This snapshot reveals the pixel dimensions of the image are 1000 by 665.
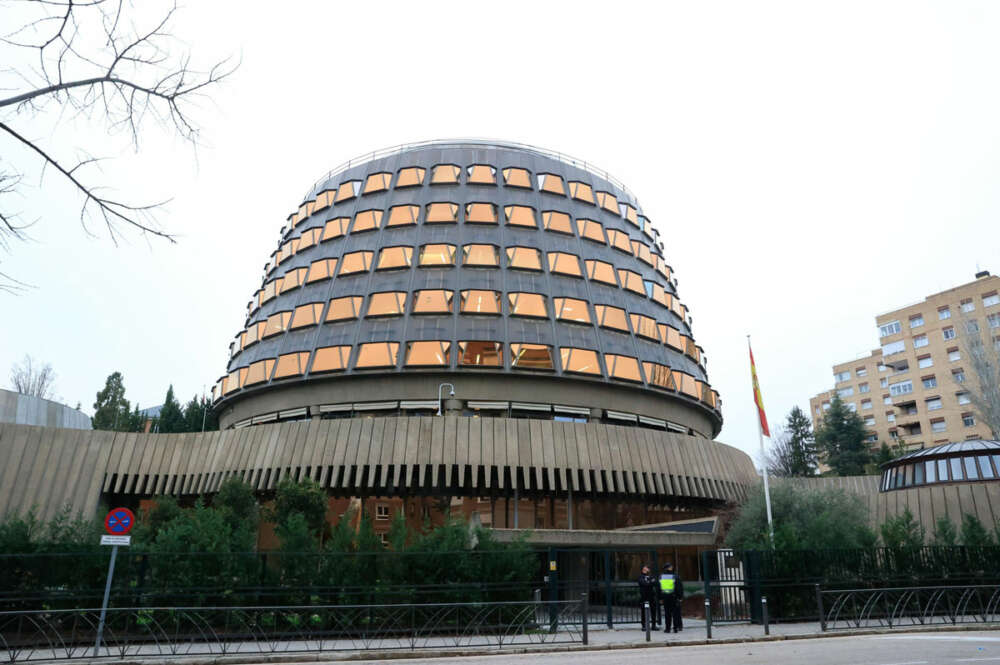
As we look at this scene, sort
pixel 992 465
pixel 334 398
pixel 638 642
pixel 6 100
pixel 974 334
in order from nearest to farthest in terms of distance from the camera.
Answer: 1. pixel 6 100
2. pixel 638 642
3. pixel 992 465
4. pixel 334 398
5. pixel 974 334

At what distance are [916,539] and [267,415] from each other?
33.1 meters

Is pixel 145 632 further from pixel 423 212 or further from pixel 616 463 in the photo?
pixel 423 212

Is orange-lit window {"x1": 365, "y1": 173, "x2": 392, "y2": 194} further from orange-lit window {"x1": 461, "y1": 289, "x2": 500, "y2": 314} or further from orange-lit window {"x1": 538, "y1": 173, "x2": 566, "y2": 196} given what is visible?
orange-lit window {"x1": 461, "y1": 289, "x2": 500, "y2": 314}

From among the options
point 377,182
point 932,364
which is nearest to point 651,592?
point 377,182

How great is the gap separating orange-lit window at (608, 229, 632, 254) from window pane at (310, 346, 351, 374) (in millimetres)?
19704

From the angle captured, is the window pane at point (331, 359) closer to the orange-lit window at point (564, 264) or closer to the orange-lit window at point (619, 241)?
the orange-lit window at point (564, 264)

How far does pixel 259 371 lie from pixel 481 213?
55.3 feet

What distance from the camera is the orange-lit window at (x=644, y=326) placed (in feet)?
140

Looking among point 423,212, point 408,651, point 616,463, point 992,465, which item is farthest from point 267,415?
point 992,465

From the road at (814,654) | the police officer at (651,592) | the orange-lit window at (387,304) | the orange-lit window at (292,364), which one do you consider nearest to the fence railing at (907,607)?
the road at (814,654)

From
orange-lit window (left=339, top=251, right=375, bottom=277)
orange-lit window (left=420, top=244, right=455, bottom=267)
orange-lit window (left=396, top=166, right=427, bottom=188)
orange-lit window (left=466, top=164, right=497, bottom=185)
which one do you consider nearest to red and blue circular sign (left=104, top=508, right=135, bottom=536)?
orange-lit window (left=420, top=244, right=455, bottom=267)

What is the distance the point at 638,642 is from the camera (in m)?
17.1

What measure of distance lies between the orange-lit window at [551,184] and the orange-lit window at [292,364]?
1945cm

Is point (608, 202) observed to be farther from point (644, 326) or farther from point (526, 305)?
point (526, 305)
